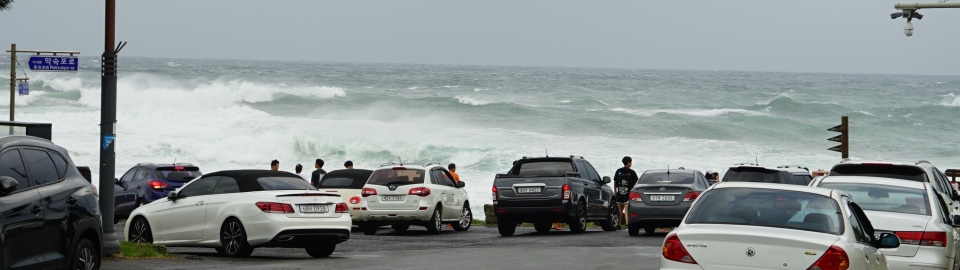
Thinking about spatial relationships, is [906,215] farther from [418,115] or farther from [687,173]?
[418,115]

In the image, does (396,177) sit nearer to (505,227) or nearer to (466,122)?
(505,227)

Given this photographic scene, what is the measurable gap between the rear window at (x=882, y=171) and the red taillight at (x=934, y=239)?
552 cm

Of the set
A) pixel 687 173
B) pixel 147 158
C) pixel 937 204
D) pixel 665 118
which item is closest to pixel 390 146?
pixel 147 158

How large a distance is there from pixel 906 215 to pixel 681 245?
432cm

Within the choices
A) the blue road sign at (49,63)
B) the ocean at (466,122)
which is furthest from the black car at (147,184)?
the ocean at (466,122)

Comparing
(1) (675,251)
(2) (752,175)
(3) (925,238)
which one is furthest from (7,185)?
(2) (752,175)

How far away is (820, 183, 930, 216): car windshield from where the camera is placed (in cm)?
1262

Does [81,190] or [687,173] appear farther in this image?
[687,173]

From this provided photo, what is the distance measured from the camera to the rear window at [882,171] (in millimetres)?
17484

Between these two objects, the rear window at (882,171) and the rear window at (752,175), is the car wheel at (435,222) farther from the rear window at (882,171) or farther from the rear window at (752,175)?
the rear window at (882,171)

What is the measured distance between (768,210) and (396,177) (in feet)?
46.3

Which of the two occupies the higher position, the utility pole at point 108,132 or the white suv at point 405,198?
the utility pole at point 108,132

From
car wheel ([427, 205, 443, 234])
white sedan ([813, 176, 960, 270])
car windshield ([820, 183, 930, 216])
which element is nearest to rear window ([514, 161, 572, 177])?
car wheel ([427, 205, 443, 234])

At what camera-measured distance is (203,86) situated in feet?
253
